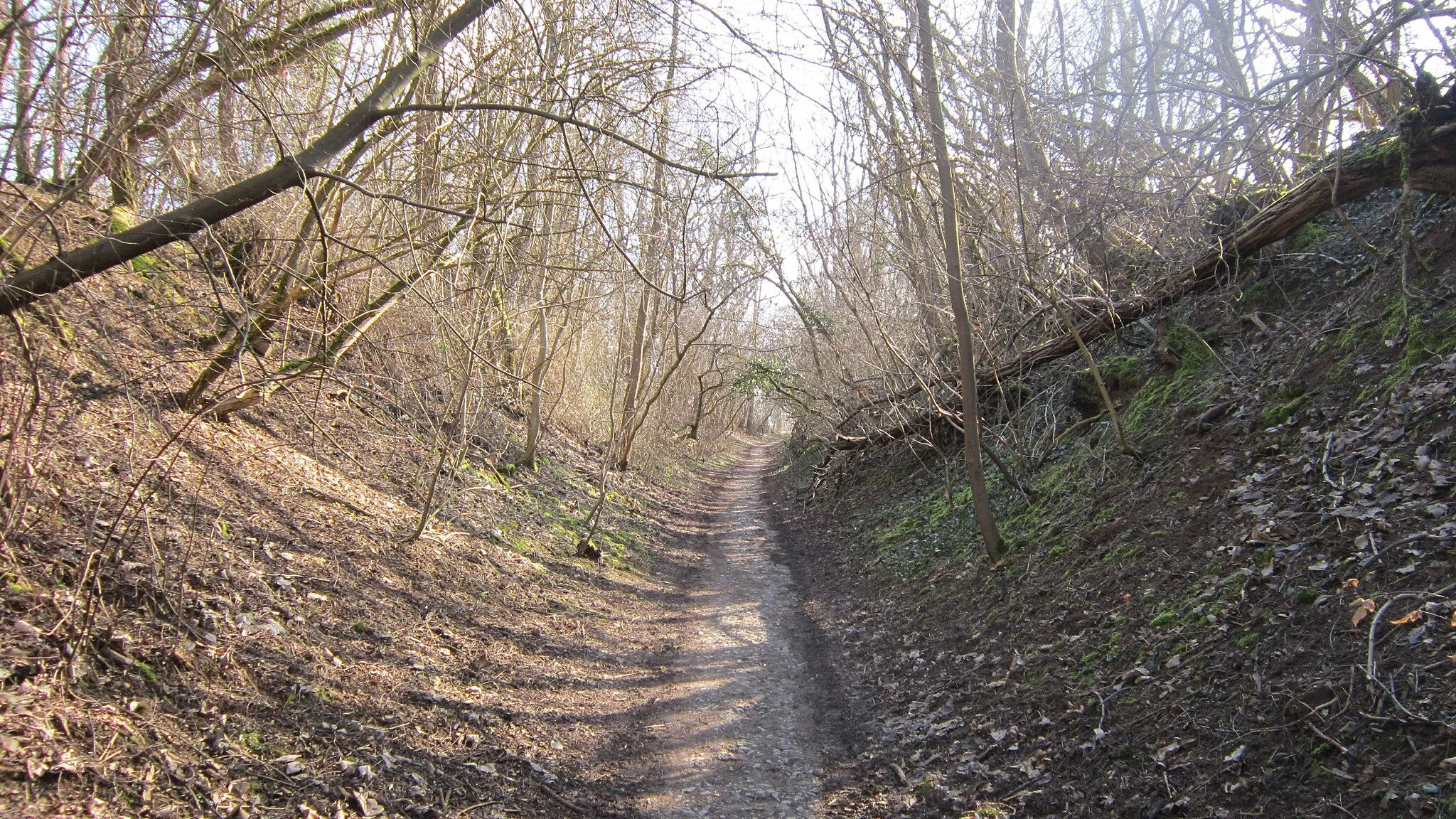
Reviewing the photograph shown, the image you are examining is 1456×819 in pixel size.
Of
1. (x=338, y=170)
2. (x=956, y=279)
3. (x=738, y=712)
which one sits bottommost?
(x=738, y=712)

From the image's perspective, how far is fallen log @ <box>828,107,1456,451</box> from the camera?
5555 mm

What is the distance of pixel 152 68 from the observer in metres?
4.22

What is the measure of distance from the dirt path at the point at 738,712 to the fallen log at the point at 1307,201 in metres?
3.45

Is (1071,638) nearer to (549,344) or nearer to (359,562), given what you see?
(359,562)

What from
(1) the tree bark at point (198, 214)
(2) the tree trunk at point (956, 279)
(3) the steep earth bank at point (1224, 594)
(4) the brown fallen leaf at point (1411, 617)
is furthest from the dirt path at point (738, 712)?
(1) the tree bark at point (198, 214)

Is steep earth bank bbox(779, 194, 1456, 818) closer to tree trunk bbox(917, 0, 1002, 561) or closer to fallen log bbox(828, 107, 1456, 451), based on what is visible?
fallen log bbox(828, 107, 1456, 451)

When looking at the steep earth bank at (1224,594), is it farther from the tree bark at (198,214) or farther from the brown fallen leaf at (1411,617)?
the tree bark at (198,214)

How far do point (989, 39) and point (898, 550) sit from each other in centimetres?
643

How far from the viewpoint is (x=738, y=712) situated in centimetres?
590

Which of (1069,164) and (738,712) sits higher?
(1069,164)

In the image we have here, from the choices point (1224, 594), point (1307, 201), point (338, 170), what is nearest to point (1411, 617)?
point (1224, 594)

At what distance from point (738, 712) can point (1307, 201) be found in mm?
6979

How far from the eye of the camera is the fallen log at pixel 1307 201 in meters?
5.55

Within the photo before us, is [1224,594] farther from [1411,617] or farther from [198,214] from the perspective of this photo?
[198,214]
